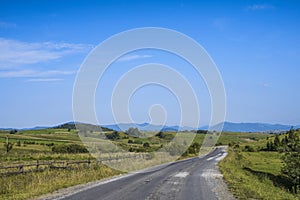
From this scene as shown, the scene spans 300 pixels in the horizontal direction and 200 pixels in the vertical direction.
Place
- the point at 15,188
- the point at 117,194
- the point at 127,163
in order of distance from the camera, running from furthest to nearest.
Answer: the point at 127,163
the point at 15,188
the point at 117,194

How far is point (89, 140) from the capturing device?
68000 mm

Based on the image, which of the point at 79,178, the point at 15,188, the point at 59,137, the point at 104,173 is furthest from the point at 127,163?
the point at 59,137

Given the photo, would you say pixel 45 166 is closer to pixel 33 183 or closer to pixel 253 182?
pixel 33 183

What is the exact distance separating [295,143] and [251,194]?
102 ft

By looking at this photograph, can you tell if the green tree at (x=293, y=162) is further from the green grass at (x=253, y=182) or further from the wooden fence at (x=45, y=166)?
the wooden fence at (x=45, y=166)

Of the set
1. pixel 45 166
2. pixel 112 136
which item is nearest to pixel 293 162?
pixel 45 166

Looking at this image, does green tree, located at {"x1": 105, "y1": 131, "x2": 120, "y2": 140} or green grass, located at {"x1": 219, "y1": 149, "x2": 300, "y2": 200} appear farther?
green tree, located at {"x1": 105, "y1": 131, "x2": 120, "y2": 140}

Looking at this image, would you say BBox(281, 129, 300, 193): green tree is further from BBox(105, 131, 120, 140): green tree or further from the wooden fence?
BBox(105, 131, 120, 140): green tree

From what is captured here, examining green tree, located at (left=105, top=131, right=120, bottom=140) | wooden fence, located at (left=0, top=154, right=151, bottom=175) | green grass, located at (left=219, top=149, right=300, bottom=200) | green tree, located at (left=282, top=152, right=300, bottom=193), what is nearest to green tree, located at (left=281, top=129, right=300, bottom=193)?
green tree, located at (left=282, top=152, right=300, bottom=193)

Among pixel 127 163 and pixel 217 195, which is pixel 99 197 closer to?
pixel 217 195

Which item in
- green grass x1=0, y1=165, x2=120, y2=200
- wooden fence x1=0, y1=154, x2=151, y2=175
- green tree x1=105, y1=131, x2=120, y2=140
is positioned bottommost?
green grass x1=0, y1=165, x2=120, y2=200

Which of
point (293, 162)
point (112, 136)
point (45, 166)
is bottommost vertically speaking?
point (293, 162)

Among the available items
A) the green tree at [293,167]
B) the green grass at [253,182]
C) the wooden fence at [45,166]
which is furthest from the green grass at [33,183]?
the green tree at [293,167]

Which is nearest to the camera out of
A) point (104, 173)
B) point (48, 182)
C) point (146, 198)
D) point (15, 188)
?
point (146, 198)
